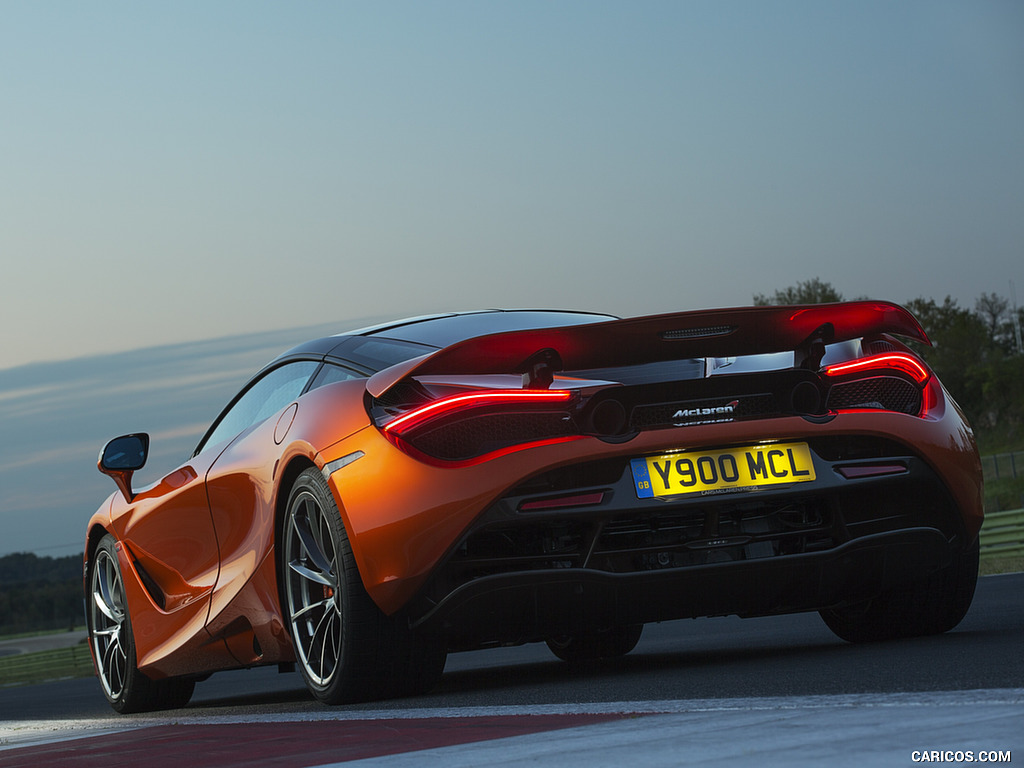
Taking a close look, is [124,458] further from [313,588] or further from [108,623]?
[313,588]

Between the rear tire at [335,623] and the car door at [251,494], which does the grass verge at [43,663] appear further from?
the rear tire at [335,623]

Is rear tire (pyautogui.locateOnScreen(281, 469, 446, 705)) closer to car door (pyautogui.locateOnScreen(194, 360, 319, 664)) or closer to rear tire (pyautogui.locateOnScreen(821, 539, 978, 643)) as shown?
car door (pyautogui.locateOnScreen(194, 360, 319, 664))

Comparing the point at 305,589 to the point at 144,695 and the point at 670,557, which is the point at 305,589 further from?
the point at 144,695

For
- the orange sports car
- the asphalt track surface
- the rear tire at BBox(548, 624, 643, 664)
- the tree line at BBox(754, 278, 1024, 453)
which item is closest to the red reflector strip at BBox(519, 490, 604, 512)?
the orange sports car

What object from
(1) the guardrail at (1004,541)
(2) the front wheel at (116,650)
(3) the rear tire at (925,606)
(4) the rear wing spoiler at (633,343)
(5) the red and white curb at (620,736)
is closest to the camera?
(5) the red and white curb at (620,736)

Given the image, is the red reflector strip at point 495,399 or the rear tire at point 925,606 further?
the rear tire at point 925,606

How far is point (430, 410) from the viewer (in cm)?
414

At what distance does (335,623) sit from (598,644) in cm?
229

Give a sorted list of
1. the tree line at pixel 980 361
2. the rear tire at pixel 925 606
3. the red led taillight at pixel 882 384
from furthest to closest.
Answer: the tree line at pixel 980 361, the rear tire at pixel 925 606, the red led taillight at pixel 882 384

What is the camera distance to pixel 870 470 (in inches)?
170

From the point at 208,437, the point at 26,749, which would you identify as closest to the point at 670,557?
the point at 26,749

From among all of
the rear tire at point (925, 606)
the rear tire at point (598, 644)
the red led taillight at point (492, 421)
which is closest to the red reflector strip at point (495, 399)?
the red led taillight at point (492, 421)

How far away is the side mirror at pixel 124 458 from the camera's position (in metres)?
6.37

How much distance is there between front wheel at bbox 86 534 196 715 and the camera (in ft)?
20.7
